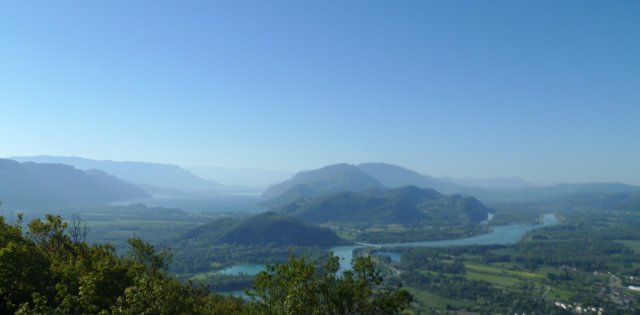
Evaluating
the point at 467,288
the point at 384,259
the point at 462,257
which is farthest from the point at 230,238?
the point at 467,288

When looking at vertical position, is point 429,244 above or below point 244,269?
above

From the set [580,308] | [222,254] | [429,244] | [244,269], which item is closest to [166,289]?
[580,308]

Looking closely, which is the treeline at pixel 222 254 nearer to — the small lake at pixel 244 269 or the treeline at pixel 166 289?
the small lake at pixel 244 269

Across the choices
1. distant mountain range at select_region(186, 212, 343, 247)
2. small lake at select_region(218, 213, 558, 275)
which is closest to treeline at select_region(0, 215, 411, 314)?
small lake at select_region(218, 213, 558, 275)

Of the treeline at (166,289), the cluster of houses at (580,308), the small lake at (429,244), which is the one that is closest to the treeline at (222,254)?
the small lake at (429,244)

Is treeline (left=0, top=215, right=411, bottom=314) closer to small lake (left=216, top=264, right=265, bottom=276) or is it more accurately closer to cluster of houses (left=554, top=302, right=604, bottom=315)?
cluster of houses (left=554, top=302, right=604, bottom=315)

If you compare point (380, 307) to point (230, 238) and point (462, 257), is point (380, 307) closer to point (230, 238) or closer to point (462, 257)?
point (462, 257)

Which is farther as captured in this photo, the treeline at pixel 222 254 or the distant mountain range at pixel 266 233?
the distant mountain range at pixel 266 233

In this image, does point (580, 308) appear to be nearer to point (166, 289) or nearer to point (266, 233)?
point (166, 289)
